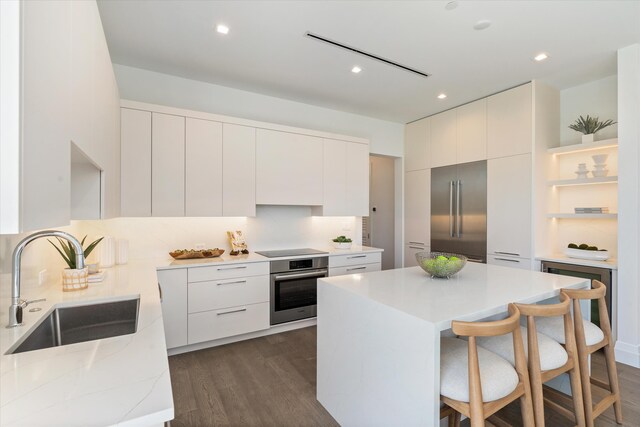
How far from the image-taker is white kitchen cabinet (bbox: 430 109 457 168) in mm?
4281

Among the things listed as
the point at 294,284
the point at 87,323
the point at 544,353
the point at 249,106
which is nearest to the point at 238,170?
the point at 249,106

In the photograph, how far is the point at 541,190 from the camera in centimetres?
348

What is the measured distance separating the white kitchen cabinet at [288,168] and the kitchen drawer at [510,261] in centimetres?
220

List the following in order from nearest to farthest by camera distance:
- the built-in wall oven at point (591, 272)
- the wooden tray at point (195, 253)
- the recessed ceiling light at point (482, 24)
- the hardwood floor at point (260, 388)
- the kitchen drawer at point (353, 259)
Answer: the hardwood floor at point (260, 388), the recessed ceiling light at point (482, 24), the built-in wall oven at point (591, 272), the wooden tray at point (195, 253), the kitchen drawer at point (353, 259)

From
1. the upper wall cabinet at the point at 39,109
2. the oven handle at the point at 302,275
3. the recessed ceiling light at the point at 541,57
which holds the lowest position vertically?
the oven handle at the point at 302,275

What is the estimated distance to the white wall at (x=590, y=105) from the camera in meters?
3.35

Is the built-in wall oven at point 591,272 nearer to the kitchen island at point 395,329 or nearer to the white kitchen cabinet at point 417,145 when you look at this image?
the kitchen island at point 395,329

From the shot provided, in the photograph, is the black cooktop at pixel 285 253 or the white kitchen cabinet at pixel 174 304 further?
the black cooktop at pixel 285 253

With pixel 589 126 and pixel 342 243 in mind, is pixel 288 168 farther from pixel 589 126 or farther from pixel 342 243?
pixel 589 126

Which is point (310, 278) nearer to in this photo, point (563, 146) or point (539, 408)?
point (539, 408)

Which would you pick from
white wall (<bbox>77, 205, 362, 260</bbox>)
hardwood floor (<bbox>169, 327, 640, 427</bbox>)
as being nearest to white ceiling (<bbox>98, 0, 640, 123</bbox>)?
white wall (<bbox>77, 205, 362, 260</bbox>)

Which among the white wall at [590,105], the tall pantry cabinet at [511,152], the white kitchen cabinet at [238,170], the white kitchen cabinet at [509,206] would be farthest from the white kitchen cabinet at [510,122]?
the white kitchen cabinet at [238,170]

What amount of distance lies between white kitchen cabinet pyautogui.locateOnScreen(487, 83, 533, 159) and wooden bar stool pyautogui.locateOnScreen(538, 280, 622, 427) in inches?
82.9

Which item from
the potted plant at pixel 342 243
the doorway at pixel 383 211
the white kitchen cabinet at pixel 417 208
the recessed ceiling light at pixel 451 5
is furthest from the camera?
the doorway at pixel 383 211
